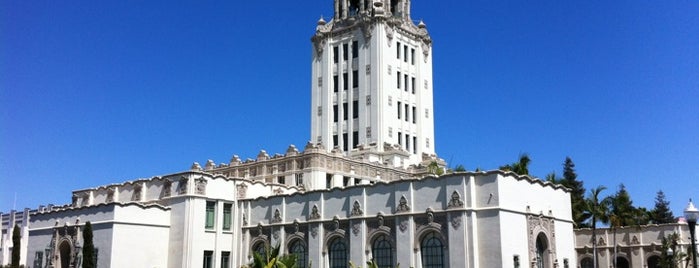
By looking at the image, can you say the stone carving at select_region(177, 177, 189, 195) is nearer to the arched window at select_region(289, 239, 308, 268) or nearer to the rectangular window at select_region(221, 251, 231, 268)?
the rectangular window at select_region(221, 251, 231, 268)

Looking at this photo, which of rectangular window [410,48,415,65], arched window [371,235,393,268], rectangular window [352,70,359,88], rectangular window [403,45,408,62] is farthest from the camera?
rectangular window [410,48,415,65]

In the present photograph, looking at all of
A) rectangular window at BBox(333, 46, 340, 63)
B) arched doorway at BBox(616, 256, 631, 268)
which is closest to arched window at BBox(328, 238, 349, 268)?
arched doorway at BBox(616, 256, 631, 268)

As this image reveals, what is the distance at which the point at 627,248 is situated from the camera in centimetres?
5644

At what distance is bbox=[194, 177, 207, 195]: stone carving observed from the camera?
47.1 m

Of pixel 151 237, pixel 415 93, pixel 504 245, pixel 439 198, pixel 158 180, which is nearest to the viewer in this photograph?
pixel 504 245

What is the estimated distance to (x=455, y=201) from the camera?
1484 inches

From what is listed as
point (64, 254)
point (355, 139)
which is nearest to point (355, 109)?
point (355, 139)

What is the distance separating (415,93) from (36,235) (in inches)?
1699

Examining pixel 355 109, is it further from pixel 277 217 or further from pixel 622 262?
pixel 622 262

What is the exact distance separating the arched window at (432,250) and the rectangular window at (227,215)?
16148mm

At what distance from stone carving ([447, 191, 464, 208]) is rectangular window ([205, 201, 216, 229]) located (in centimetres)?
1816

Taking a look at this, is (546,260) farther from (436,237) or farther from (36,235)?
(36,235)

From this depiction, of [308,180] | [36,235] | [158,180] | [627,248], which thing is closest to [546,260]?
[627,248]

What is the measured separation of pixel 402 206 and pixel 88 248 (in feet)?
64.2
